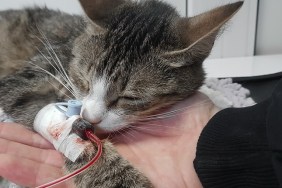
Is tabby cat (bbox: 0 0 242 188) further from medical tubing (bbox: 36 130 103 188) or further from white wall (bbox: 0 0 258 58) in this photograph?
white wall (bbox: 0 0 258 58)

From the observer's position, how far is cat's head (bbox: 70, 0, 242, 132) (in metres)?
0.91

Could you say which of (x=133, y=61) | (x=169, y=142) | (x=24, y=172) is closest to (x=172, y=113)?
(x=169, y=142)

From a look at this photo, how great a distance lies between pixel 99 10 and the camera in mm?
989

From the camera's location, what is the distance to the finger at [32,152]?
0.99 meters

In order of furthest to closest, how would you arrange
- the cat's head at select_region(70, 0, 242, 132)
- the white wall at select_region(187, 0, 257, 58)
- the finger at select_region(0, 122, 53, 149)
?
the white wall at select_region(187, 0, 257, 58) → the finger at select_region(0, 122, 53, 149) → the cat's head at select_region(70, 0, 242, 132)

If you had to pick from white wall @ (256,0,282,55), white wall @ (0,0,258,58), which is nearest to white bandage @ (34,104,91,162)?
white wall @ (0,0,258,58)

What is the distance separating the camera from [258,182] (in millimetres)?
828

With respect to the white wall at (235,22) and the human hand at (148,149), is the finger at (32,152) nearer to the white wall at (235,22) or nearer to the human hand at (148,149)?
the human hand at (148,149)

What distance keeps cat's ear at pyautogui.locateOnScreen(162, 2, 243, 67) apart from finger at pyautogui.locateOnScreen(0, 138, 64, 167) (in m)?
0.39

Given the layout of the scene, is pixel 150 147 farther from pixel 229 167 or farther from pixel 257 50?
pixel 257 50

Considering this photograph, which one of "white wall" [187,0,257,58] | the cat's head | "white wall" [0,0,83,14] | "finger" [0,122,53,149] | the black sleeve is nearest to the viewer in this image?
the black sleeve

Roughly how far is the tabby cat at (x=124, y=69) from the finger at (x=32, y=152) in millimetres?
84

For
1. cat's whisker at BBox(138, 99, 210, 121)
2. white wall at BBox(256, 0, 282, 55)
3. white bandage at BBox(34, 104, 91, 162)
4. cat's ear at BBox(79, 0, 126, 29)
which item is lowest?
white wall at BBox(256, 0, 282, 55)

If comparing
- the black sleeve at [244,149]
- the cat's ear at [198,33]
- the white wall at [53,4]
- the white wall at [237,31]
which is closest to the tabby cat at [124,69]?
the cat's ear at [198,33]
